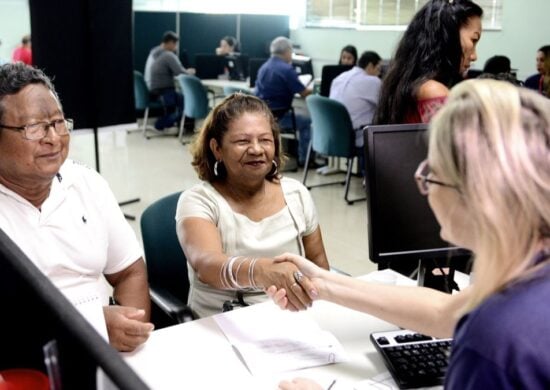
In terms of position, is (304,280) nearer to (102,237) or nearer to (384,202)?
(384,202)

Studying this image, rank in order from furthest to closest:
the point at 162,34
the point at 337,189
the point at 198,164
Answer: the point at 162,34 < the point at 337,189 < the point at 198,164

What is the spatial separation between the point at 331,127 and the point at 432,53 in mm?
2857

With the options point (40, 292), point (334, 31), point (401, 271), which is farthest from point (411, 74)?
point (334, 31)

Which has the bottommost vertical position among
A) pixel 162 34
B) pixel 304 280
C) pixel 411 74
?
pixel 304 280

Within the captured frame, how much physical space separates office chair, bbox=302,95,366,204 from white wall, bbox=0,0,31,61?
561cm

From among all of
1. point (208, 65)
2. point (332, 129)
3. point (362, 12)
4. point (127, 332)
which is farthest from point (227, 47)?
point (127, 332)

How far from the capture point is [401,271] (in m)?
2.05

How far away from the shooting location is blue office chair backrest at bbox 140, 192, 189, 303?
6.25ft

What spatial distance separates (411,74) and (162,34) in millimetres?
7208

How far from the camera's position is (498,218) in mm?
734

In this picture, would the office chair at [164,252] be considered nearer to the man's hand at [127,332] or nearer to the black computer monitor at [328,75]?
the man's hand at [127,332]

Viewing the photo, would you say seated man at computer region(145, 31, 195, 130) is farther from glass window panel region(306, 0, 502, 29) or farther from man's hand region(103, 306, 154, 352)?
man's hand region(103, 306, 154, 352)

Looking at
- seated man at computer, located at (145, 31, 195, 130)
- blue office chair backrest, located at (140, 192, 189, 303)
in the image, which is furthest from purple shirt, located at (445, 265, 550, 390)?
seated man at computer, located at (145, 31, 195, 130)

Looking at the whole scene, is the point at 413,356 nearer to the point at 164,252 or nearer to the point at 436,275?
the point at 436,275
